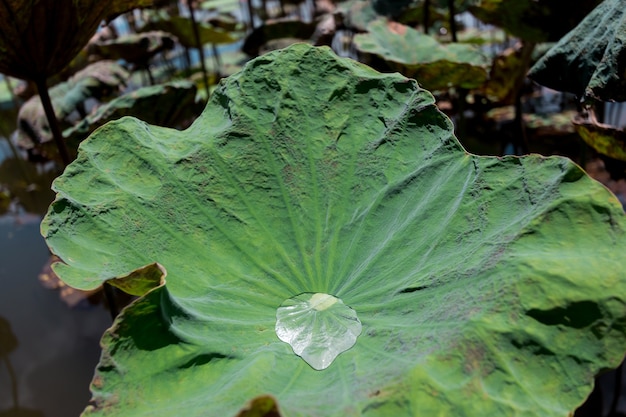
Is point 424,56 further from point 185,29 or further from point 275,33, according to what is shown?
point 185,29

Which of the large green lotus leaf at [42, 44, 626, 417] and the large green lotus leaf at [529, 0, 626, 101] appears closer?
the large green lotus leaf at [42, 44, 626, 417]

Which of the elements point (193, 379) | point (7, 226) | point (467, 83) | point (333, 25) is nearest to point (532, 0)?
point (467, 83)

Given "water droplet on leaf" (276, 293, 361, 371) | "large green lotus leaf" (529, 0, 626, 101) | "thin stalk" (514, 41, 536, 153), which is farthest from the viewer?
"thin stalk" (514, 41, 536, 153)

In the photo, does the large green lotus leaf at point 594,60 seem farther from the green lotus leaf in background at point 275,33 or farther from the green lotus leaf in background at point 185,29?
the green lotus leaf in background at point 185,29

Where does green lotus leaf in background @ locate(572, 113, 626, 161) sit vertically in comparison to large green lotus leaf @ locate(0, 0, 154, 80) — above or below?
below

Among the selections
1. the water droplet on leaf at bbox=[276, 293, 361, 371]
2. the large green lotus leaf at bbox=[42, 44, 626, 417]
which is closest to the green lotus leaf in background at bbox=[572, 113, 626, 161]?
the large green lotus leaf at bbox=[42, 44, 626, 417]

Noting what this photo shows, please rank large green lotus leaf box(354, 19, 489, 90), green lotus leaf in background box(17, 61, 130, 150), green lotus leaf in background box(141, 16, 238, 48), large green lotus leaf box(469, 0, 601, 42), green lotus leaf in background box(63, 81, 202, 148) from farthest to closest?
green lotus leaf in background box(141, 16, 238, 48)
green lotus leaf in background box(17, 61, 130, 150)
large green lotus leaf box(469, 0, 601, 42)
large green lotus leaf box(354, 19, 489, 90)
green lotus leaf in background box(63, 81, 202, 148)

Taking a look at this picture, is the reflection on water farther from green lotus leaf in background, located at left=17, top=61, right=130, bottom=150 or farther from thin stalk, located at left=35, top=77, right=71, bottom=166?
thin stalk, located at left=35, top=77, right=71, bottom=166
